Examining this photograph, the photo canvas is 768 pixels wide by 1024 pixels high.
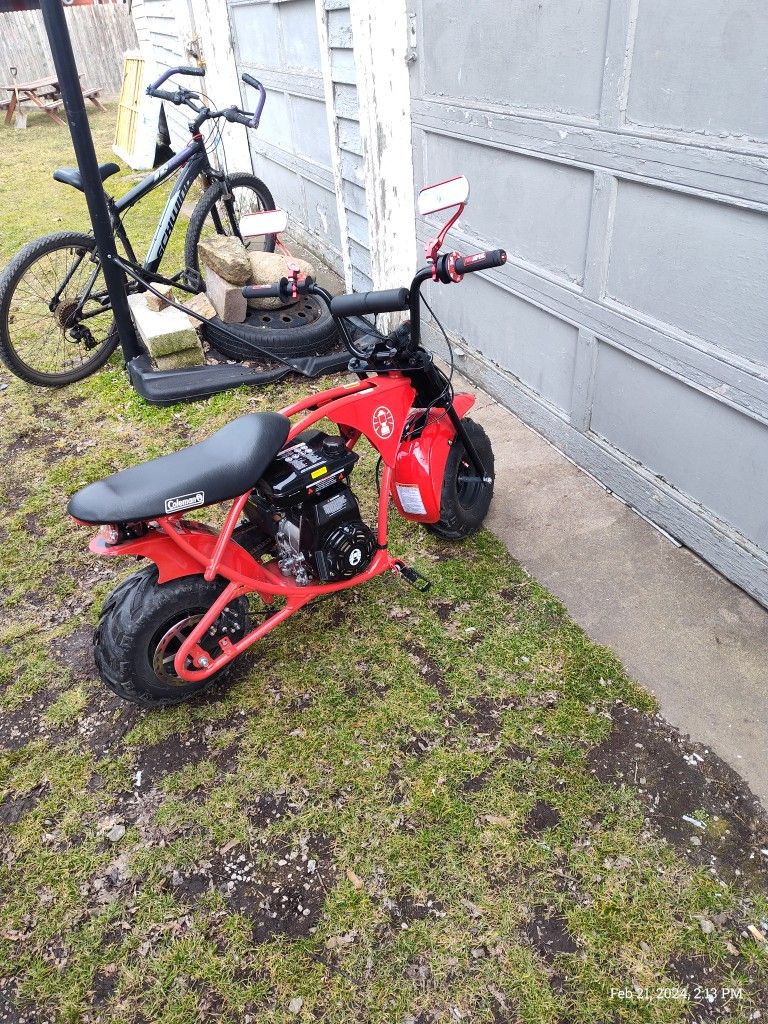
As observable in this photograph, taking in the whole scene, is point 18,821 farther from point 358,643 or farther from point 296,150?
point 296,150

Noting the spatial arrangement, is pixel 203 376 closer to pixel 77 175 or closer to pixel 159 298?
pixel 159 298

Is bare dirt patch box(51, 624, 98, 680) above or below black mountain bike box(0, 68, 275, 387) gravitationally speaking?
below

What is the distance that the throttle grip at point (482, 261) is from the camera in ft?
6.71

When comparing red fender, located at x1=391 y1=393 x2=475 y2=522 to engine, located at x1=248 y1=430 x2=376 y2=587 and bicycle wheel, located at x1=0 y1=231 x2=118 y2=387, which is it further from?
bicycle wheel, located at x1=0 y1=231 x2=118 y2=387

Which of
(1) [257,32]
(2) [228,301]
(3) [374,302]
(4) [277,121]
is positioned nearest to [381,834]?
(3) [374,302]

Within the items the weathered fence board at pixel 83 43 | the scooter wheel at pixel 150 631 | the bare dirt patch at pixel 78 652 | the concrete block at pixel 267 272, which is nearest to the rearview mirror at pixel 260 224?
the scooter wheel at pixel 150 631

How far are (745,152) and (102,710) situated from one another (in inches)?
108

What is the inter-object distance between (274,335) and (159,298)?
79 centimetres

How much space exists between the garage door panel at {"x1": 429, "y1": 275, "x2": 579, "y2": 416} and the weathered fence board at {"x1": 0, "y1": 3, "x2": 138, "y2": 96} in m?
15.3

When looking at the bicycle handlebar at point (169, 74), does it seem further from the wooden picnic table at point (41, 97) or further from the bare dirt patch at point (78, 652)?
the wooden picnic table at point (41, 97)

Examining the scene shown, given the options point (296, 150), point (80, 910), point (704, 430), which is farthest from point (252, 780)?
point (296, 150)

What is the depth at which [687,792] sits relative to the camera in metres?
2.05

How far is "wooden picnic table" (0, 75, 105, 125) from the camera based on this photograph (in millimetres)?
13570

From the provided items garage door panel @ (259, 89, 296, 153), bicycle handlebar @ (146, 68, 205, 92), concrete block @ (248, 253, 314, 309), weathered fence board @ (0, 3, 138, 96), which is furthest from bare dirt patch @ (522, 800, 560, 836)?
weathered fence board @ (0, 3, 138, 96)
